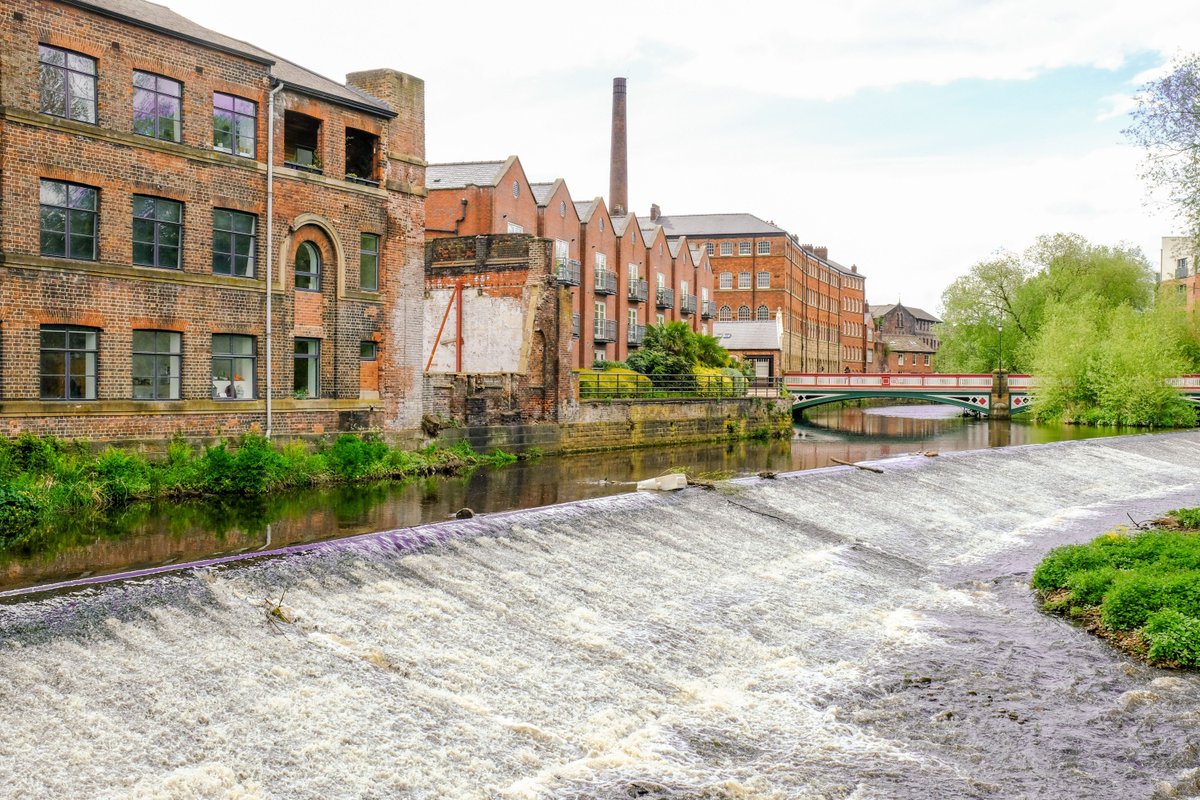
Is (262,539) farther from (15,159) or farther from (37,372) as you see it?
(15,159)

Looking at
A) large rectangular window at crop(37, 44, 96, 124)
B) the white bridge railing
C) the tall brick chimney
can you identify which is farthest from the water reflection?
the tall brick chimney

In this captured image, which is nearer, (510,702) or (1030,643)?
(510,702)

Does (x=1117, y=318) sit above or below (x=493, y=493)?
above

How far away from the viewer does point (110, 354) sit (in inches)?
789

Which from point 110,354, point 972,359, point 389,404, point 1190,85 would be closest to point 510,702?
point 110,354

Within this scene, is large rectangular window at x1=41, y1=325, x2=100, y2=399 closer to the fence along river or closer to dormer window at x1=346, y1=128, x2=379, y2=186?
dormer window at x1=346, y1=128, x2=379, y2=186

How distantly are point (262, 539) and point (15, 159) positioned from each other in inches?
352

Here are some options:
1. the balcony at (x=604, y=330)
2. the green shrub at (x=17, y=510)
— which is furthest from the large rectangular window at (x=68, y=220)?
the balcony at (x=604, y=330)

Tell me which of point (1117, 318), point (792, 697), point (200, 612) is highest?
point (1117, 318)

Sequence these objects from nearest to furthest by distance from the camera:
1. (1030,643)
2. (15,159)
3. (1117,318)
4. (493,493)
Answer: (1030,643)
(15,159)
(493,493)
(1117,318)

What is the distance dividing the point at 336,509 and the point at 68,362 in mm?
5951

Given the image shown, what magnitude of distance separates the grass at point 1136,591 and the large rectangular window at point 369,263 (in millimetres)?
16608

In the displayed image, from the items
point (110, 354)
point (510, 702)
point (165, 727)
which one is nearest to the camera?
point (165, 727)

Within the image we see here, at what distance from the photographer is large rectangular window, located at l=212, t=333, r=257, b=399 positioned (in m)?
22.1
